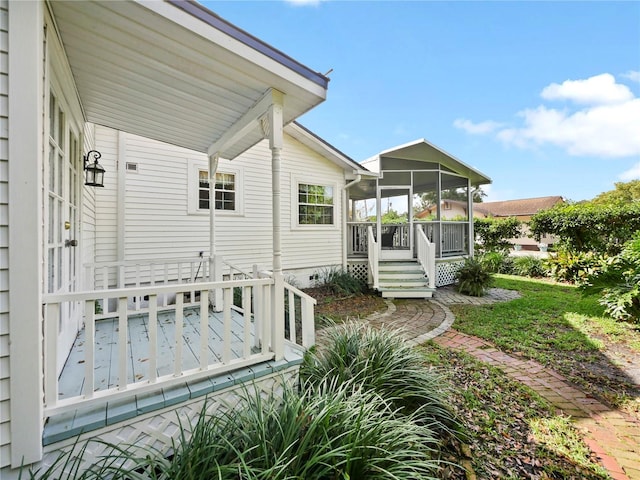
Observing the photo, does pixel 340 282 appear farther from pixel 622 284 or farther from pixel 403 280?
pixel 622 284

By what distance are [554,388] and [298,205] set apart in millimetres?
6578

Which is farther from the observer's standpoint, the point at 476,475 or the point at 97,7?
the point at 476,475

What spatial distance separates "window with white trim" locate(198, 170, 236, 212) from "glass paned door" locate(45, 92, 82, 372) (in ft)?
10.5

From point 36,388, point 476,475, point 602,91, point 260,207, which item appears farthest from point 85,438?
point 602,91

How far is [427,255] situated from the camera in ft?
25.9

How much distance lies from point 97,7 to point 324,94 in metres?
1.79

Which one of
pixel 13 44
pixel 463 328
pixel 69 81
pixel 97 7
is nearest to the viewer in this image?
pixel 13 44

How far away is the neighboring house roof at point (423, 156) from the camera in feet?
28.0

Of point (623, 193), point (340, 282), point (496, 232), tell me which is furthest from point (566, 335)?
point (623, 193)

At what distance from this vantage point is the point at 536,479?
6.58 ft

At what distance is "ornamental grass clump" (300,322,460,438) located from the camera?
2432 millimetres

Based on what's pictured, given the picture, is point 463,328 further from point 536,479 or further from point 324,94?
point 324,94

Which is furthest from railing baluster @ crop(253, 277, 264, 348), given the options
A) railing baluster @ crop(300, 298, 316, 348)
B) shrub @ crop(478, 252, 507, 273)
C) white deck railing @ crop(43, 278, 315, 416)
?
shrub @ crop(478, 252, 507, 273)

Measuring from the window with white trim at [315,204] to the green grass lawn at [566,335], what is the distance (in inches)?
173
